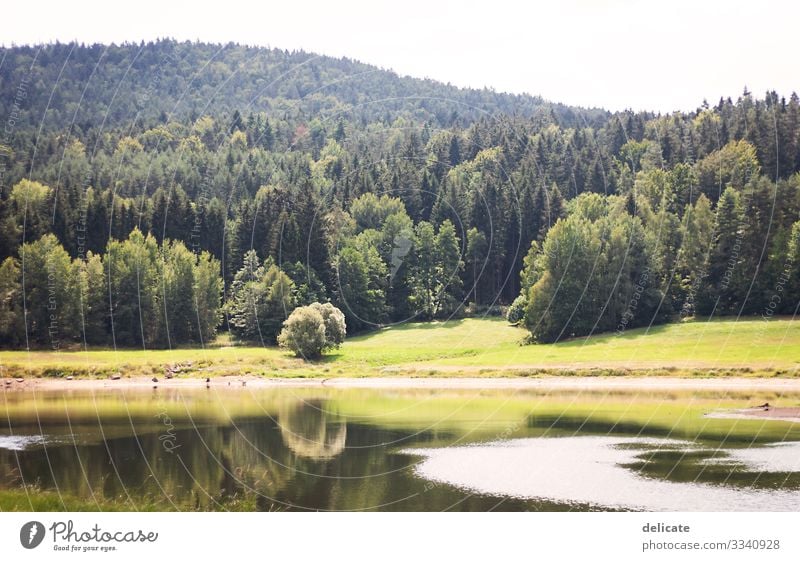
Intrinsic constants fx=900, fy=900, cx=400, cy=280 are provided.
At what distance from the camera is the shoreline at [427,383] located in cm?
7362

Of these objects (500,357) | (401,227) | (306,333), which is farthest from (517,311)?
(306,333)

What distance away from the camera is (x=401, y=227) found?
14300 centimetres

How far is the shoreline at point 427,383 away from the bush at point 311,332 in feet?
31.9

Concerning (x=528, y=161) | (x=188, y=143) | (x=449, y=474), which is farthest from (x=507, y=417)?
(x=188, y=143)

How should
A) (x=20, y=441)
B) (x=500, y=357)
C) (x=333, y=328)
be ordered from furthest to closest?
(x=333, y=328)
(x=500, y=357)
(x=20, y=441)

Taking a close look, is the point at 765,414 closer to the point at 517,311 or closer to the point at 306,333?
the point at 306,333

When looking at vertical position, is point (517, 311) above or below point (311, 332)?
below

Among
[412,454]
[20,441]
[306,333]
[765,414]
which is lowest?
[306,333]

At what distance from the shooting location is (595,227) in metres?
112

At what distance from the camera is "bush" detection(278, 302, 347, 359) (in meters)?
99.7

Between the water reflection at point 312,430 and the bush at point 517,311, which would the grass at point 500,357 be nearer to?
the bush at point 517,311

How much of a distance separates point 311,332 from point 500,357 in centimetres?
2099

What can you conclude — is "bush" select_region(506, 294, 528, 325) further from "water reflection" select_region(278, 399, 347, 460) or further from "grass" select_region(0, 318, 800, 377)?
"water reflection" select_region(278, 399, 347, 460)
